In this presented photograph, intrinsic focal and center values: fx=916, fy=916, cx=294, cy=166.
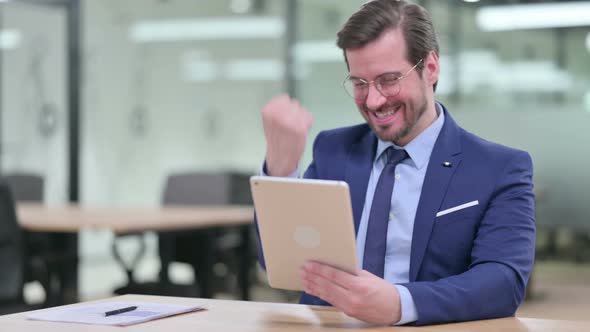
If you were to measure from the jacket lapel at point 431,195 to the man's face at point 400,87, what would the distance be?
10cm

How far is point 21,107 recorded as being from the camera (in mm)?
7168

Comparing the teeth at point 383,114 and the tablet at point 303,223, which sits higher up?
the teeth at point 383,114

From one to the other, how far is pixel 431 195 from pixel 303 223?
1.71 feet

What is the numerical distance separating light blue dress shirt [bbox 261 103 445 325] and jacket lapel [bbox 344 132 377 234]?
13 millimetres

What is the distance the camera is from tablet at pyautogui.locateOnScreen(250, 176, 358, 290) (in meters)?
1.65

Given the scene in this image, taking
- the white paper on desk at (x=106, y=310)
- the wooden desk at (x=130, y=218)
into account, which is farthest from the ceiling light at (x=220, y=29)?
the white paper on desk at (x=106, y=310)

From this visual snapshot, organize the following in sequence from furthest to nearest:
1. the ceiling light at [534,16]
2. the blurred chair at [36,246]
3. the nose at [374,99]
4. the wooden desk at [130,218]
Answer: the ceiling light at [534,16] < the blurred chair at [36,246] < the wooden desk at [130,218] < the nose at [374,99]

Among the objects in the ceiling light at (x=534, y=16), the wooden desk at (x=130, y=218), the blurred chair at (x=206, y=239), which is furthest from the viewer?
the ceiling light at (x=534, y=16)

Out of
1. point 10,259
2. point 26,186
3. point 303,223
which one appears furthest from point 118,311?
point 26,186

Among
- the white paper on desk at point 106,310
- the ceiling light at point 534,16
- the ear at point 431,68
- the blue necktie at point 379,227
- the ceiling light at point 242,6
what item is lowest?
the white paper on desk at point 106,310

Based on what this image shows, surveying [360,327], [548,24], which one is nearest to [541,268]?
[548,24]

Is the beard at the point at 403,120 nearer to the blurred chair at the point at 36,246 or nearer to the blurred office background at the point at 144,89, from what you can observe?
the blurred chair at the point at 36,246

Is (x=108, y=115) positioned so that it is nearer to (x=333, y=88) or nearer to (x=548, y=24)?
(x=333, y=88)

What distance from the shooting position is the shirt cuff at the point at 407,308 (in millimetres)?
1776
